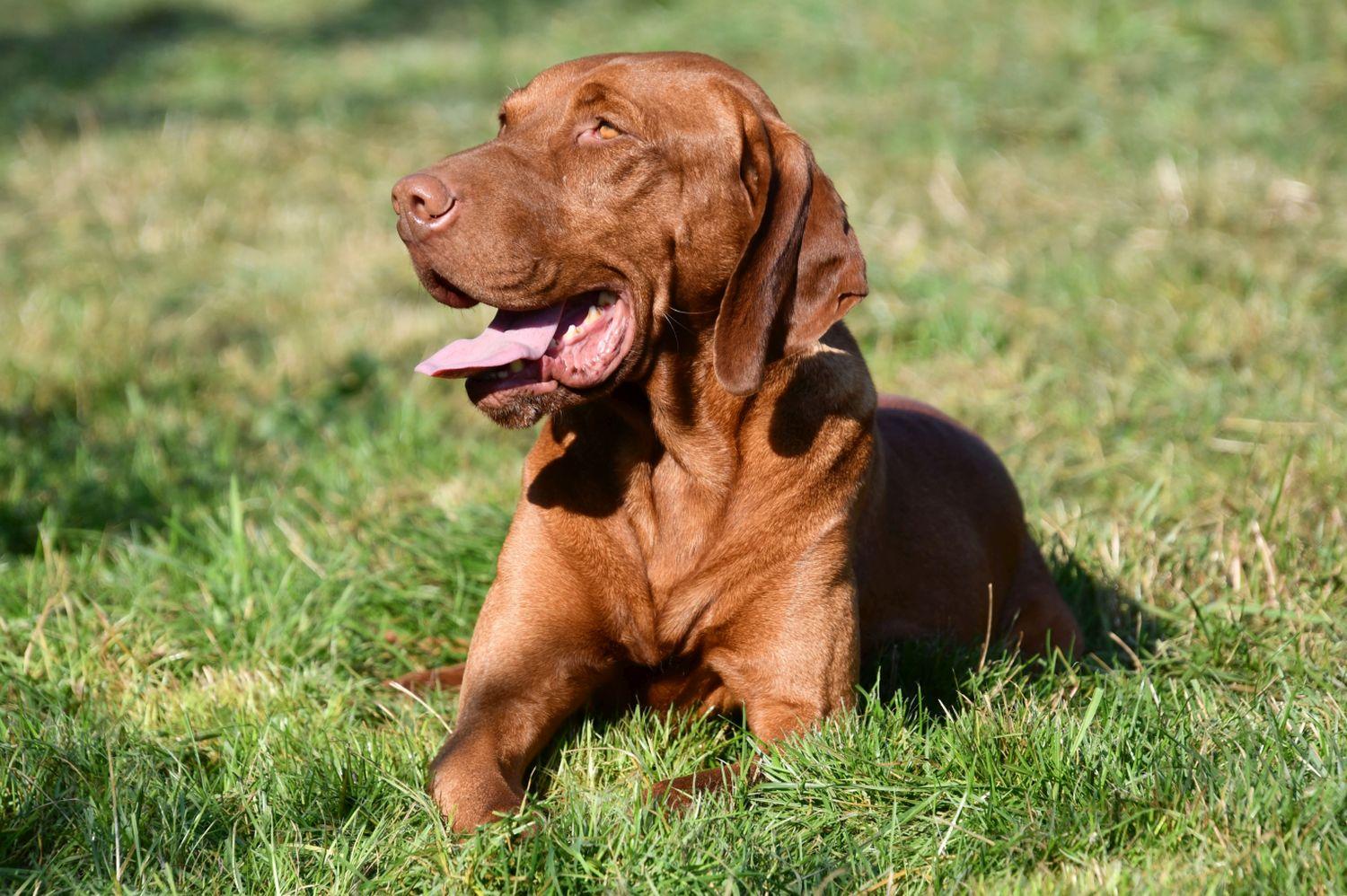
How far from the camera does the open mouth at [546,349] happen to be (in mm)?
3092

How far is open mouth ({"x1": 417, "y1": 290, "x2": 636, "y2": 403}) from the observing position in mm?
→ 3092

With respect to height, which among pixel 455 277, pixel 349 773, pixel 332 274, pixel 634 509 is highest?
pixel 455 277

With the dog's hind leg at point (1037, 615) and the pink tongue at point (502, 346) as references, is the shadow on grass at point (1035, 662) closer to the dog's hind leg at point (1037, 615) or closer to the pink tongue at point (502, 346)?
the dog's hind leg at point (1037, 615)

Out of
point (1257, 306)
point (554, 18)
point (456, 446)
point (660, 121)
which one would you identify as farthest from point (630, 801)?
point (554, 18)

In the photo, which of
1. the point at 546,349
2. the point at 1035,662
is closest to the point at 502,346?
the point at 546,349

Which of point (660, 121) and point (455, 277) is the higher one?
point (660, 121)

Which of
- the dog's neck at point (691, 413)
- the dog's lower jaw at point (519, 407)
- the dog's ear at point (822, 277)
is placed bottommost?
the dog's neck at point (691, 413)


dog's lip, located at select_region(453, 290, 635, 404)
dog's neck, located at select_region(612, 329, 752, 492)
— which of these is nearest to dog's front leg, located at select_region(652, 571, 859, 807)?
dog's neck, located at select_region(612, 329, 752, 492)

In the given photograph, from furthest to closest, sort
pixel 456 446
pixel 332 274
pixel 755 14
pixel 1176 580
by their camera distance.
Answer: pixel 755 14, pixel 332 274, pixel 456 446, pixel 1176 580

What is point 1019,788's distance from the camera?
2.85m

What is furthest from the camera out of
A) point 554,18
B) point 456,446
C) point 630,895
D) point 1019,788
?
point 554,18

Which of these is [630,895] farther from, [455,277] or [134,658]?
[134,658]

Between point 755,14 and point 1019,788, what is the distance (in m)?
10.8

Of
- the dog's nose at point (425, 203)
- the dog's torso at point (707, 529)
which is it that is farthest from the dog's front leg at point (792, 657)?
the dog's nose at point (425, 203)
